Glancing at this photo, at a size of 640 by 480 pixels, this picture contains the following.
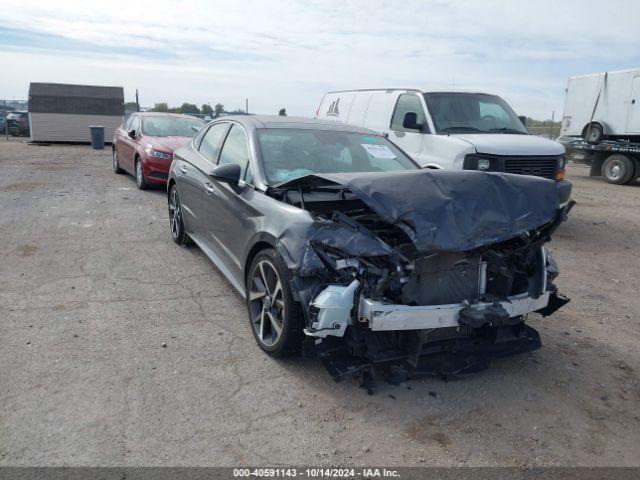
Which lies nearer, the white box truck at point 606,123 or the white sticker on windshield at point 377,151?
the white sticker on windshield at point 377,151

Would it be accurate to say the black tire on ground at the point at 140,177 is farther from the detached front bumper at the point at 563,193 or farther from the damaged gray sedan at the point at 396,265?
the detached front bumper at the point at 563,193

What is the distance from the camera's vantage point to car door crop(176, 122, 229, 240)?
18.5 ft

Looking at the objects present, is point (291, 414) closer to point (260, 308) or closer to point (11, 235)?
point (260, 308)

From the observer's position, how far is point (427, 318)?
3389 mm

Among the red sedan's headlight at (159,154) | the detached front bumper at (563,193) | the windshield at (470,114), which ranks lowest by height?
the red sedan's headlight at (159,154)

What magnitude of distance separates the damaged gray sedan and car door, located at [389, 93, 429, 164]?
4.37 m

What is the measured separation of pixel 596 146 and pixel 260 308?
14933mm

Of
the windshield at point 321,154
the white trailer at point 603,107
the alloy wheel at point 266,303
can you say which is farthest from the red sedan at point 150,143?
the white trailer at point 603,107

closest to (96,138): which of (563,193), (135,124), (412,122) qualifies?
(135,124)

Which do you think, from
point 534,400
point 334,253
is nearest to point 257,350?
point 334,253

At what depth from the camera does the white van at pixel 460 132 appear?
7.52 m

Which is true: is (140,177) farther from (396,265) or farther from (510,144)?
(396,265)

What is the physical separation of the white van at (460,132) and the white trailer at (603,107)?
8.36 metres

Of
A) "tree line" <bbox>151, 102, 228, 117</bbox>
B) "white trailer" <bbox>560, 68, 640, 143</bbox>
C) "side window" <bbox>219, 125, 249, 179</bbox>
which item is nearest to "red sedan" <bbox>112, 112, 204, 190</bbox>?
"side window" <bbox>219, 125, 249, 179</bbox>
